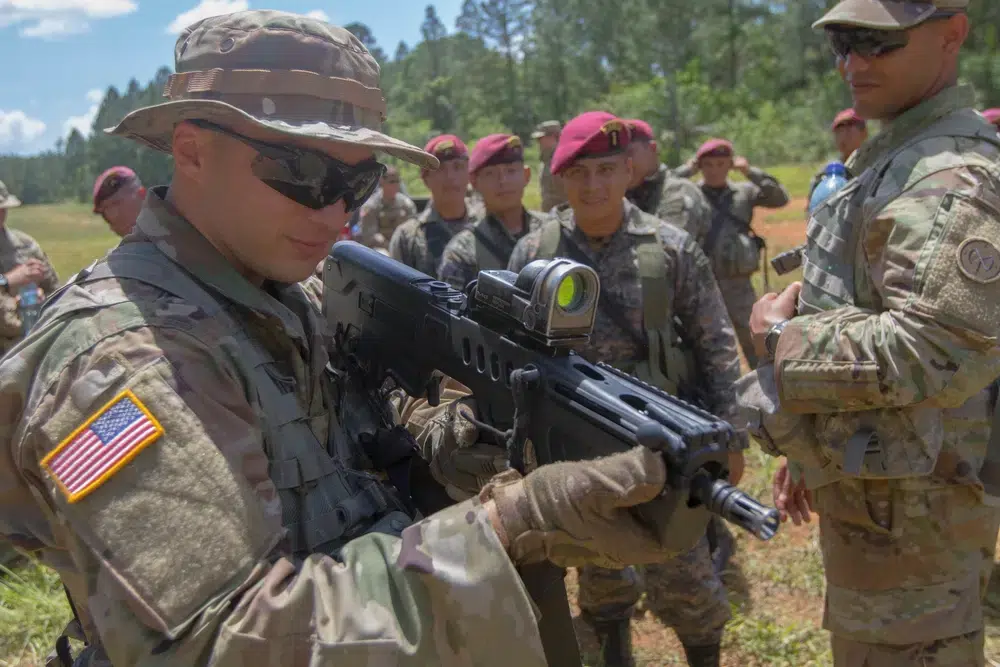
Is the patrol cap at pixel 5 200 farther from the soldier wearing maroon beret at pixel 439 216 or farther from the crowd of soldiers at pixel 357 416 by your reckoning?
the crowd of soldiers at pixel 357 416

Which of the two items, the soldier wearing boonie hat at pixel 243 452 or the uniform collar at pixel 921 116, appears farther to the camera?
the uniform collar at pixel 921 116

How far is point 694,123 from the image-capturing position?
33719 mm

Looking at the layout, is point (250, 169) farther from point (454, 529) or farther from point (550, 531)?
point (550, 531)

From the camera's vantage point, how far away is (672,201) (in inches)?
276

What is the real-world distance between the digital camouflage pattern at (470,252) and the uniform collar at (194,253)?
134 inches

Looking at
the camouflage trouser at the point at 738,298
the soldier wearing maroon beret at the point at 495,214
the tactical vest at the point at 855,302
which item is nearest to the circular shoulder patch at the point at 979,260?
the tactical vest at the point at 855,302

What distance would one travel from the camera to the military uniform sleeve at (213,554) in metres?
1.33

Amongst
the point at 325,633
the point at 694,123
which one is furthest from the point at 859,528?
the point at 694,123

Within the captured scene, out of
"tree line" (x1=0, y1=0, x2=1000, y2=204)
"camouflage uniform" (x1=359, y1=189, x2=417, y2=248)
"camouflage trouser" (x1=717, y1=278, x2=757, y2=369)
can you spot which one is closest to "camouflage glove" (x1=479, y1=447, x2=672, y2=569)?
"camouflage trouser" (x1=717, y1=278, x2=757, y2=369)

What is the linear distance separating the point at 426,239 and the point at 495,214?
3.65 ft

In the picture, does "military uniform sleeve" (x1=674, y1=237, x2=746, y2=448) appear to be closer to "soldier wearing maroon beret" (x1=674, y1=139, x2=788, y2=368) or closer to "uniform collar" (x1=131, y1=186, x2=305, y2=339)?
"uniform collar" (x1=131, y1=186, x2=305, y2=339)

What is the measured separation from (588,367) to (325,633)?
750 mm

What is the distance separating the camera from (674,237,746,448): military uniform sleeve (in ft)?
12.9

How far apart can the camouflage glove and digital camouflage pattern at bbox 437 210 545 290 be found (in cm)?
373
